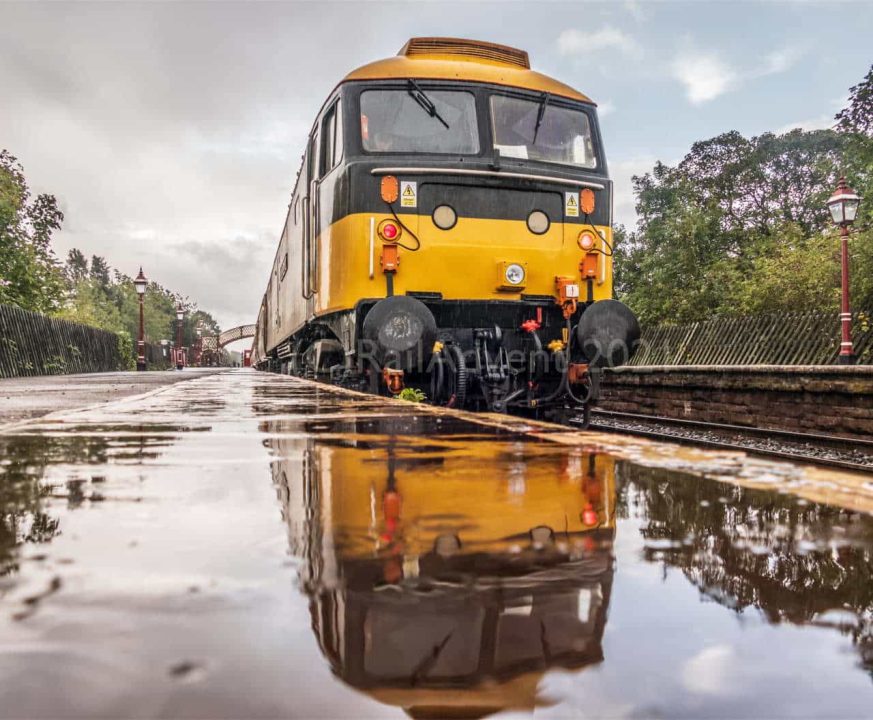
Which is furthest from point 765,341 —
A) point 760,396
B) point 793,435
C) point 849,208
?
point 793,435

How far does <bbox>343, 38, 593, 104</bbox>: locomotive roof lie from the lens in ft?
23.5

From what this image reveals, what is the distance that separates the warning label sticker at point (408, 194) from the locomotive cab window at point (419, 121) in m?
0.42

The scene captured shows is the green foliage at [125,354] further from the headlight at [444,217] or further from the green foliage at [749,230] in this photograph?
the headlight at [444,217]

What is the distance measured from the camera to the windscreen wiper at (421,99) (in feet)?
23.1

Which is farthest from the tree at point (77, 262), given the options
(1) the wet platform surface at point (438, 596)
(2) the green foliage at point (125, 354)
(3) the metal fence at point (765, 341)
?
(1) the wet platform surface at point (438, 596)

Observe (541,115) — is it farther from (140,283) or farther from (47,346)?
(140,283)

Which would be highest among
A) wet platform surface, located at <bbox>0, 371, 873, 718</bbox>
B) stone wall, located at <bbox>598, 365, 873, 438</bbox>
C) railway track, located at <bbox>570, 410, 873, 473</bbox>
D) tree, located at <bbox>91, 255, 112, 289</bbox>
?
tree, located at <bbox>91, 255, 112, 289</bbox>

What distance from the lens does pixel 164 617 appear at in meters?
0.69

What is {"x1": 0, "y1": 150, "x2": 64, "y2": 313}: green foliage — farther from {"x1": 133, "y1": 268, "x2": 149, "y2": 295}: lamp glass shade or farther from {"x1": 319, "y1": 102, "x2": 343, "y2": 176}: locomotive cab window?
{"x1": 319, "y1": 102, "x2": 343, "y2": 176}: locomotive cab window

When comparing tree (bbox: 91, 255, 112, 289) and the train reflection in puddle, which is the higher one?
tree (bbox: 91, 255, 112, 289)

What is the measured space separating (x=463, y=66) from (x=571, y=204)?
5.49ft

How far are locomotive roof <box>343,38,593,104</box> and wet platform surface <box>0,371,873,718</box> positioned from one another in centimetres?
627

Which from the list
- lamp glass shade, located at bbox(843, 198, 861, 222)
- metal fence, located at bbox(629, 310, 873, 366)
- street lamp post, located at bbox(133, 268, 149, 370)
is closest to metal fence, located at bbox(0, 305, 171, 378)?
street lamp post, located at bbox(133, 268, 149, 370)

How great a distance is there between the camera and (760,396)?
9125 millimetres
